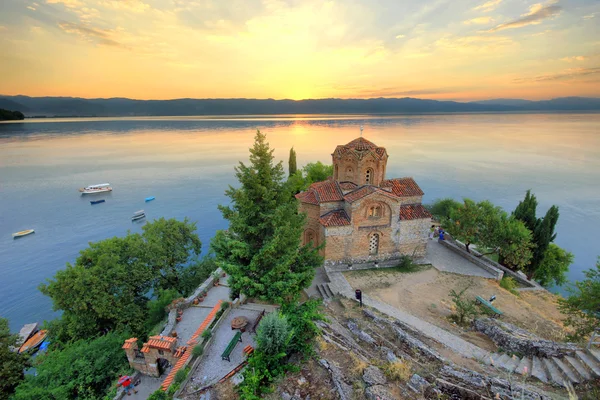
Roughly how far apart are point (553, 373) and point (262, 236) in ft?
42.7

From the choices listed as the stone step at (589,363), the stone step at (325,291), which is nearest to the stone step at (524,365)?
the stone step at (589,363)

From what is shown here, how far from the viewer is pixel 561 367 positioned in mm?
10195

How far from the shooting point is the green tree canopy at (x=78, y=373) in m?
12.3

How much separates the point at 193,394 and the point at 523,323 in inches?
692

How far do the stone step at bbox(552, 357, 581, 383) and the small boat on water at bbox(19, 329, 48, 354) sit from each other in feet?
105

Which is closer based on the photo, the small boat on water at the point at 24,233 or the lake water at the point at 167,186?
the lake water at the point at 167,186

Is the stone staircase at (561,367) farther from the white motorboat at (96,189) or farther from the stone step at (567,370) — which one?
the white motorboat at (96,189)

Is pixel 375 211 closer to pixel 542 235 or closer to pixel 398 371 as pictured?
pixel 398 371

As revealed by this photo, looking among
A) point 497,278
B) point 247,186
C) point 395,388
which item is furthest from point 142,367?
point 497,278

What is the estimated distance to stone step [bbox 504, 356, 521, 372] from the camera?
10822 millimetres

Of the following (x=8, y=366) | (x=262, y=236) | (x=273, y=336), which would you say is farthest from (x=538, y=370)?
(x=8, y=366)

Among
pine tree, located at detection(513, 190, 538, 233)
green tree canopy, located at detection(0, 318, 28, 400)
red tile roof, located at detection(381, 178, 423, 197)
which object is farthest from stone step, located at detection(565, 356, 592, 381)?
green tree canopy, located at detection(0, 318, 28, 400)

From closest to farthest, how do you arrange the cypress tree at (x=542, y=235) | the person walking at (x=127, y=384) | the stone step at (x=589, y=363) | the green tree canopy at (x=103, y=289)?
the stone step at (x=589, y=363), the person walking at (x=127, y=384), the green tree canopy at (x=103, y=289), the cypress tree at (x=542, y=235)

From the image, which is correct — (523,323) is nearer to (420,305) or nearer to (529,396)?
(420,305)
